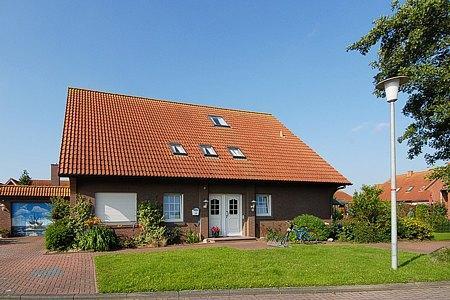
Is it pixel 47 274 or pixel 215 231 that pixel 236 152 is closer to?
pixel 215 231

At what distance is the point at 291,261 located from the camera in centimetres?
1141

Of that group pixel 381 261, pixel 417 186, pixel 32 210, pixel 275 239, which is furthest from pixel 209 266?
pixel 417 186

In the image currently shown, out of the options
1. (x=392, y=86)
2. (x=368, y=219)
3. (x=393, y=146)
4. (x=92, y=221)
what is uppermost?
(x=392, y=86)

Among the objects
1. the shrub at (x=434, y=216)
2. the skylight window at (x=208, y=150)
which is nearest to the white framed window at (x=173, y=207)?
the skylight window at (x=208, y=150)

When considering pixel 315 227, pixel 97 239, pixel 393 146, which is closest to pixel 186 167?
pixel 97 239

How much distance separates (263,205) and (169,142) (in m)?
5.64

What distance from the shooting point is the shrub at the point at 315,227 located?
18578 mm

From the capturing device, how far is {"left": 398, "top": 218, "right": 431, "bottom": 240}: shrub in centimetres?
1983

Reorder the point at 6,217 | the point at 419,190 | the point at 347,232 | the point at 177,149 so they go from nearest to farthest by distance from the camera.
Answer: the point at 347,232, the point at 177,149, the point at 6,217, the point at 419,190

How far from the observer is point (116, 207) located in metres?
17.1

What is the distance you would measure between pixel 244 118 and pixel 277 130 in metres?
2.18

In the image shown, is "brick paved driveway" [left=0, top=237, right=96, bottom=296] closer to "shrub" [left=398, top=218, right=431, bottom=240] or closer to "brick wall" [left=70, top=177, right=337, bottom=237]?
"brick wall" [left=70, top=177, right=337, bottom=237]

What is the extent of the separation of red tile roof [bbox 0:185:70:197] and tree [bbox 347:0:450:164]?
19896 mm

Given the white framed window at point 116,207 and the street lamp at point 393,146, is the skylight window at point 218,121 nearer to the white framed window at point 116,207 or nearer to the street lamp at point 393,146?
the white framed window at point 116,207
